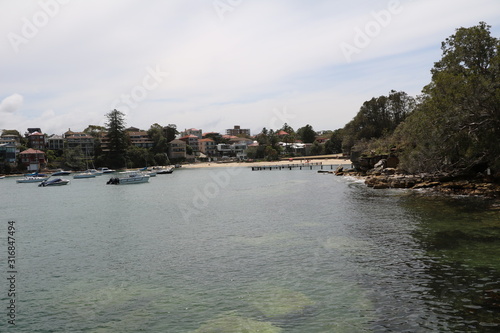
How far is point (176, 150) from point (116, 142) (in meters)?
27.2

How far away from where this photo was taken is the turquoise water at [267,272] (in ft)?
44.7

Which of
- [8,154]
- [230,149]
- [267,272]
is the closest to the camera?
[267,272]

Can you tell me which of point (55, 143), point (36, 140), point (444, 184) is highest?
point (36, 140)

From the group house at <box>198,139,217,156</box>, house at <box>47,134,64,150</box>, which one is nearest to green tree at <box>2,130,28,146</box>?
house at <box>47,134,64,150</box>

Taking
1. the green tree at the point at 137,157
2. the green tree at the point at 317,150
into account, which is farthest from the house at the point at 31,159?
the green tree at the point at 317,150

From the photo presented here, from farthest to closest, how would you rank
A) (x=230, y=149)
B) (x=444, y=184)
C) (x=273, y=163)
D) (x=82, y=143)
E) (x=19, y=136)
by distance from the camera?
1. (x=230, y=149)
2. (x=19, y=136)
3. (x=82, y=143)
4. (x=273, y=163)
5. (x=444, y=184)

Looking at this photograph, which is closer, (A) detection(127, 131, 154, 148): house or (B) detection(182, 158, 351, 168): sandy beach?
(B) detection(182, 158, 351, 168): sandy beach

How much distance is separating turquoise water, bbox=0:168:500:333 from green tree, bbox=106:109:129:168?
11801 centimetres

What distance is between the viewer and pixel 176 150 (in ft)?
550

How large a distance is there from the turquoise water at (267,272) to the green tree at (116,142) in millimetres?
118015

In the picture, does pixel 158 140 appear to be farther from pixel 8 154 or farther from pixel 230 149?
pixel 8 154

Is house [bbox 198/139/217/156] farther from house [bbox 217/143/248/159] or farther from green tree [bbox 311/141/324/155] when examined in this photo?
green tree [bbox 311/141/324/155]

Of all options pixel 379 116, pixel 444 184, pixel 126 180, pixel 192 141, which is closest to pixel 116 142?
pixel 192 141

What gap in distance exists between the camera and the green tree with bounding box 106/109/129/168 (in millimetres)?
150750
